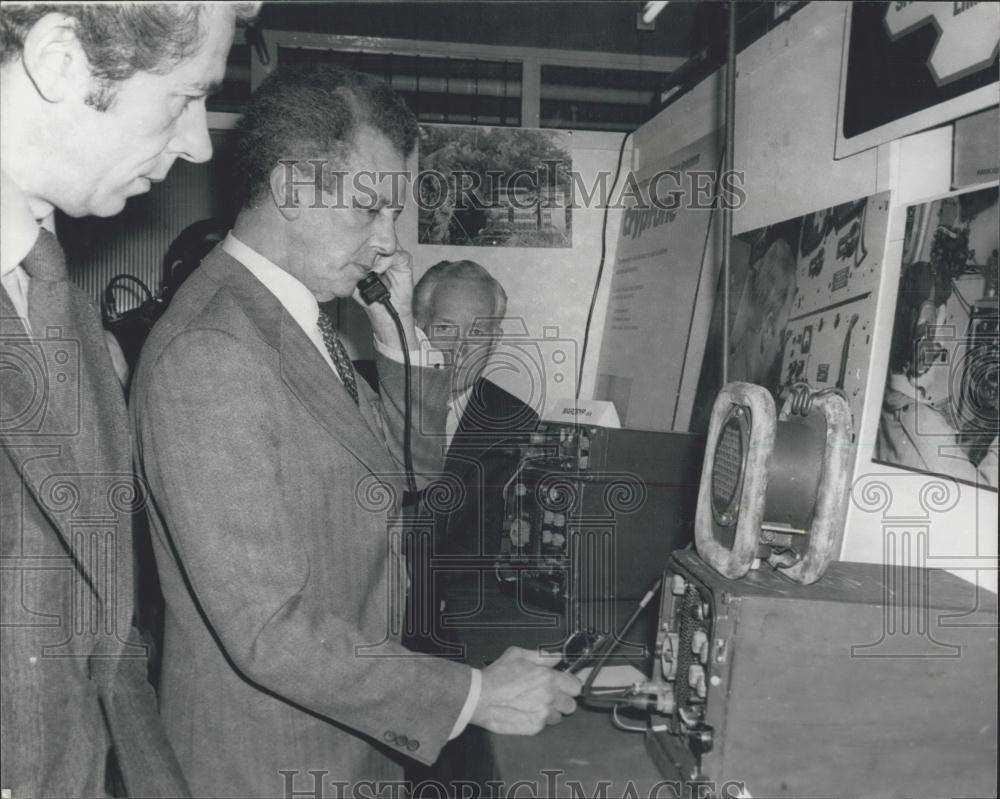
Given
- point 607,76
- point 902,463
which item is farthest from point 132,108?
point 607,76

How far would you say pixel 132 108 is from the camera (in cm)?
98

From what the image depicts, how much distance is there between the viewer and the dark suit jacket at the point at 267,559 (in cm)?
112

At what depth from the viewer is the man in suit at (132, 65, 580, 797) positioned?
1120mm

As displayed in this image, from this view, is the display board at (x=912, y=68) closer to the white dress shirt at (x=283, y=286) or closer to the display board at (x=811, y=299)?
the display board at (x=811, y=299)

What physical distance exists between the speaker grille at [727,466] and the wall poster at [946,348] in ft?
→ 1.38

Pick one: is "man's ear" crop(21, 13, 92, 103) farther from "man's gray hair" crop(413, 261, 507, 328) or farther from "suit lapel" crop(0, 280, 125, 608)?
"man's gray hair" crop(413, 261, 507, 328)

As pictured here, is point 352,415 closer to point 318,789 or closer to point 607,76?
point 318,789

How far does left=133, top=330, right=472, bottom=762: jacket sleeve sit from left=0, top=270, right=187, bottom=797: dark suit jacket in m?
0.08

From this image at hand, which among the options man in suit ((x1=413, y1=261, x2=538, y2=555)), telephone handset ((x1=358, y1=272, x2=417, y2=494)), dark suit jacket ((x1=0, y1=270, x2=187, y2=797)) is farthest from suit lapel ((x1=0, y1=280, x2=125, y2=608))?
man in suit ((x1=413, y1=261, x2=538, y2=555))

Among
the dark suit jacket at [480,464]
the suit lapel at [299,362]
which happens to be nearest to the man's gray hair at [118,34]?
the suit lapel at [299,362]

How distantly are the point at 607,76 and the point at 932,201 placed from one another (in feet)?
7.68

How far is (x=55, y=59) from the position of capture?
0.89m

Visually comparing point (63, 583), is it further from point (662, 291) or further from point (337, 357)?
point (662, 291)

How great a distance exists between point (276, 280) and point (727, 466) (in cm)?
80
